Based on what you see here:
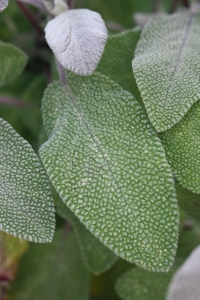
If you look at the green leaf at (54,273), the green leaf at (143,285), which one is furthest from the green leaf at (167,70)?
the green leaf at (54,273)

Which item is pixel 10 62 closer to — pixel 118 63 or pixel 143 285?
pixel 118 63

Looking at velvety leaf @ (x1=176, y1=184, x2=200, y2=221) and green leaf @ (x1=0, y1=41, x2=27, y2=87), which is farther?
green leaf @ (x1=0, y1=41, x2=27, y2=87)

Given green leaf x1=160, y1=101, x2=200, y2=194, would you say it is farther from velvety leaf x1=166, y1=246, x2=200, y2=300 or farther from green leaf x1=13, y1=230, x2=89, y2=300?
green leaf x1=13, y1=230, x2=89, y2=300

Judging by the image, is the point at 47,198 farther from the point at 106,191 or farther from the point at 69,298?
the point at 69,298

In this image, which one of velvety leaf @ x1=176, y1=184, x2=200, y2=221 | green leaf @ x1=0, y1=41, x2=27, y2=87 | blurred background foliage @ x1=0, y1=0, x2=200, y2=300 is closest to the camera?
velvety leaf @ x1=176, y1=184, x2=200, y2=221

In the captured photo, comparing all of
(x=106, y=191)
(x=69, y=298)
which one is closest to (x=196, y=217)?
(x=106, y=191)

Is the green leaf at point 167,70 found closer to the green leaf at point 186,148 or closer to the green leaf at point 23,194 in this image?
the green leaf at point 186,148

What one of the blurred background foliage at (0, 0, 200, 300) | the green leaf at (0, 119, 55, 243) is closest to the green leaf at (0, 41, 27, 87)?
the blurred background foliage at (0, 0, 200, 300)
